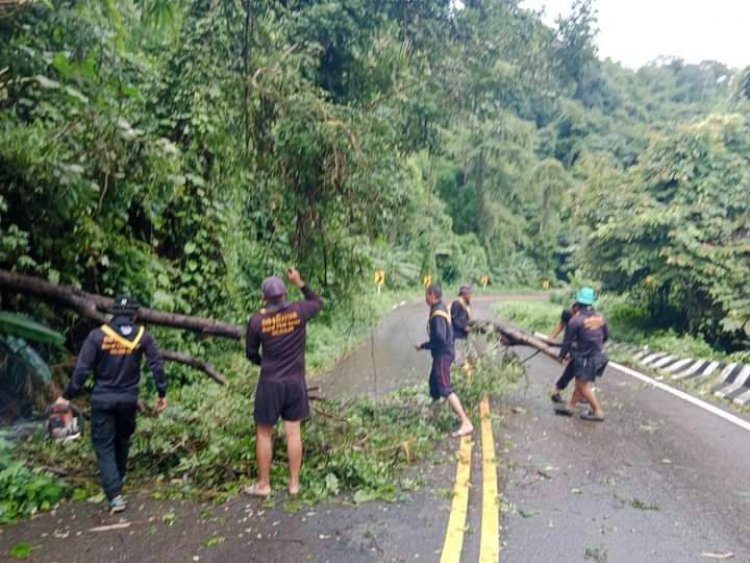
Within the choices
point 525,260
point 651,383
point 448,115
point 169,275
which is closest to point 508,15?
point 448,115

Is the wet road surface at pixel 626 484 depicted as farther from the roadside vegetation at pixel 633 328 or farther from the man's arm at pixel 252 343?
the roadside vegetation at pixel 633 328

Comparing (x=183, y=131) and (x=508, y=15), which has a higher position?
(x=508, y=15)

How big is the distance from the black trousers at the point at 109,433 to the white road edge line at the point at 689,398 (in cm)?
725

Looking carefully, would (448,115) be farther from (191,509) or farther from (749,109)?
(749,109)

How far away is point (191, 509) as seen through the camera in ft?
17.8

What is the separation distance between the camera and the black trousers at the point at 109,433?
5.50m

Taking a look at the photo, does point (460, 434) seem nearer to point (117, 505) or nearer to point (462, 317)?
point (462, 317)

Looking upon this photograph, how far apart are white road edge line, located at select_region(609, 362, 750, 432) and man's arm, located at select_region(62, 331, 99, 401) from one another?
24.8 feet

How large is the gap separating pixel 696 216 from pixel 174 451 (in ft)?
46.5

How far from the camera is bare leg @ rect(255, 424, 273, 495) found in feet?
18.8

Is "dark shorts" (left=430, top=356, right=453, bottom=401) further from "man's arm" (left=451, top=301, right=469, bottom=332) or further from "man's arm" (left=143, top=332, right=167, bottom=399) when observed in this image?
"man's arm" (left=143, top=332, right=167, bottom=399)

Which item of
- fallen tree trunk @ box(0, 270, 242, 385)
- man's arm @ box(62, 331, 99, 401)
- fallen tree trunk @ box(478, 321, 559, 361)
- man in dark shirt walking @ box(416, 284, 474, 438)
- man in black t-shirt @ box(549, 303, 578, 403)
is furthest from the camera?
fallen tree trunk @ box(478, 321, 559, 361)

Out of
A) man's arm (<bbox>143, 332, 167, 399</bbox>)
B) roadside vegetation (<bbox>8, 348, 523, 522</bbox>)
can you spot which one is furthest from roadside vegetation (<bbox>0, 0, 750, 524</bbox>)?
man's arm (<bbox>143, 332, 167, 399</bbox>)

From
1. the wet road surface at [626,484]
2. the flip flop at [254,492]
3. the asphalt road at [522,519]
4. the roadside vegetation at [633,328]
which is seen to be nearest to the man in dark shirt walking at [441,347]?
the asphalt road at [522,519]
